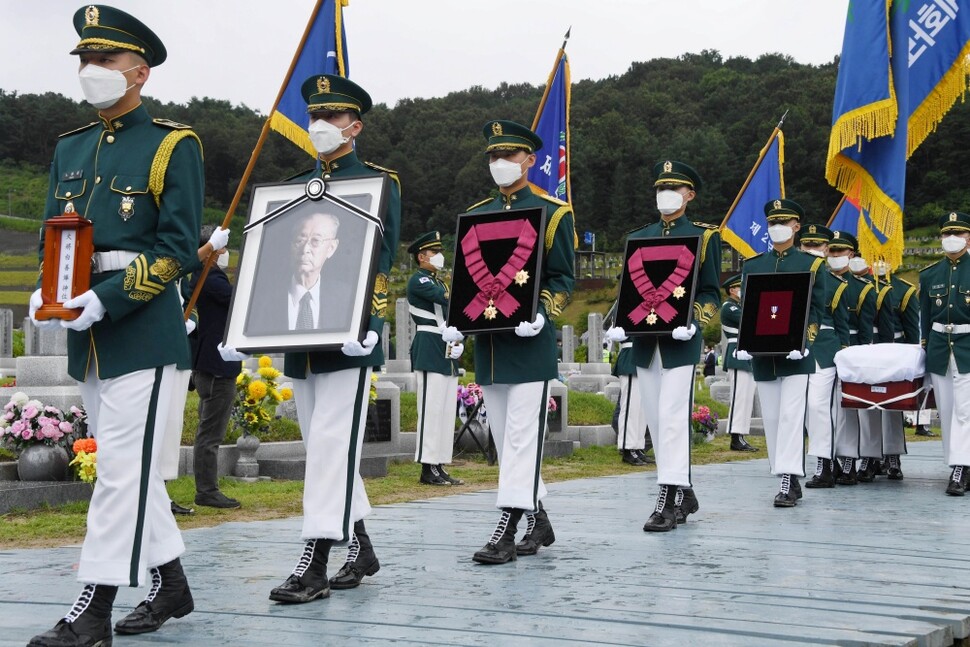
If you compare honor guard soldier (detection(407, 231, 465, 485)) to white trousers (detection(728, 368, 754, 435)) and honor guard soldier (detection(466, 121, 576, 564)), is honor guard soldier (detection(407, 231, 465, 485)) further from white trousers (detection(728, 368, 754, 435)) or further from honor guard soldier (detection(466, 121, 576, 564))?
white trousers (detection(728, 368, 754, 435))

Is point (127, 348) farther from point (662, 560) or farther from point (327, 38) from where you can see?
point (327, 38)

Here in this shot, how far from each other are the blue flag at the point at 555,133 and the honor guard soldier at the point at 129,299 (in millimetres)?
10396

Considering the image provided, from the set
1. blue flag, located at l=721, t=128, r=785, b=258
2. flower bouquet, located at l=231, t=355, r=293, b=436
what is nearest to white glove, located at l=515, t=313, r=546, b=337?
flower bouquet, located at l=231, t=355, r=293, b=436

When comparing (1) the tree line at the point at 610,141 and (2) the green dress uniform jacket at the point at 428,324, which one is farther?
(1) the tree line at the point at 610,141

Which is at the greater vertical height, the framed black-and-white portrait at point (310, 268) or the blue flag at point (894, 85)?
the blue flag at point (894, 85)

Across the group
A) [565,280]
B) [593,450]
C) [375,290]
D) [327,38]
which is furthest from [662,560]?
[593,450]

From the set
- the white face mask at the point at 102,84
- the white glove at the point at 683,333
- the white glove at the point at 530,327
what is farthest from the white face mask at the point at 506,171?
the white face mask at the point at 102,84

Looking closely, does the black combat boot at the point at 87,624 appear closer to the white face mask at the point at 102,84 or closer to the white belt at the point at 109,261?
the white belt at the point at 109,261

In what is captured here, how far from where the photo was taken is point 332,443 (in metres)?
5.45

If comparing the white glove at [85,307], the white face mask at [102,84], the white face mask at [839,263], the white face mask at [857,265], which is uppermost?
the white face mask at [857,265]

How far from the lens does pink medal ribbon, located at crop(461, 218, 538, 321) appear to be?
6.69 metres

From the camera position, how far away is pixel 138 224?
475cm

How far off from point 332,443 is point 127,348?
1130mm

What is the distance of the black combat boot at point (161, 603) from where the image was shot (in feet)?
15.2
